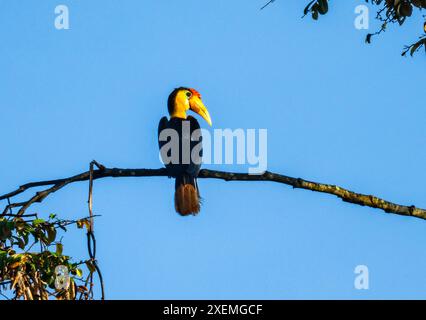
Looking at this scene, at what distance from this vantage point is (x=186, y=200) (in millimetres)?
8984

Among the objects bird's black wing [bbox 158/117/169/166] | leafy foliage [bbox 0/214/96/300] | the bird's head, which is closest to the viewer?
leafy foliage [bbox 0/214/96/300]

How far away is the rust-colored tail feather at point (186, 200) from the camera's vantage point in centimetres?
895

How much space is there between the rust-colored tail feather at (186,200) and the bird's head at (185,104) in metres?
1.94

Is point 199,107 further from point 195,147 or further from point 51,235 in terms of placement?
point 51,235

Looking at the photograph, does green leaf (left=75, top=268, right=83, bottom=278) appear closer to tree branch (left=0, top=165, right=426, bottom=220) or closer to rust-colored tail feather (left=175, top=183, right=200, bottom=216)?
tree branch (left=0, top=165, right=426, bottom=220)

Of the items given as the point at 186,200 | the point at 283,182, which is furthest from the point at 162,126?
the point at 283,182

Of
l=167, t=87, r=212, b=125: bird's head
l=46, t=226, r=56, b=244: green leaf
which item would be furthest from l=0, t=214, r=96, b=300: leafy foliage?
l=167, t=87, r=212, b=125: bird's head

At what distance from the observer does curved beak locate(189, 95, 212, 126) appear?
10977mm

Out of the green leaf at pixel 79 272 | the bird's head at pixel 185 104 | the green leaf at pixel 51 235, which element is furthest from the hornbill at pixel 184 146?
the green leaf at pixel 51 235

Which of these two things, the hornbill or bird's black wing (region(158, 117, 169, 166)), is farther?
bird's black wing (region(158, 117, 169, 166))
